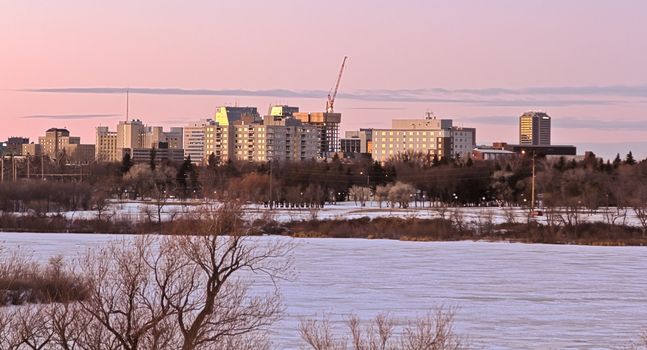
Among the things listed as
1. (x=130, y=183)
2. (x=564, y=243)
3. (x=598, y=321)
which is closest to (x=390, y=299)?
(x=598, y=321)

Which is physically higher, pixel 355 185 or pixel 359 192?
pixel 355 185

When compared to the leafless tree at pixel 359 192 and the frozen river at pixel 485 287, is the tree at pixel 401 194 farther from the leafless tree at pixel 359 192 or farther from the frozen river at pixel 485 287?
the frozen river at pixel 485 287

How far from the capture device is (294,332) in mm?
22047

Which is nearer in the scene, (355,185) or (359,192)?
(359,192)

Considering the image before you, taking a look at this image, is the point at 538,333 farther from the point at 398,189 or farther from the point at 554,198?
the point at 398,189

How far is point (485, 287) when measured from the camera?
31406 mm

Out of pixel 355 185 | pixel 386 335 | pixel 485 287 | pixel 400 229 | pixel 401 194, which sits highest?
pixel 355 185

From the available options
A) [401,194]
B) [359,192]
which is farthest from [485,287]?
[359,192]

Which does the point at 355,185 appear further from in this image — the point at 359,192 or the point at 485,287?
the point at 485,287

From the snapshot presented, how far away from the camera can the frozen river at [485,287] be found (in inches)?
A: 912

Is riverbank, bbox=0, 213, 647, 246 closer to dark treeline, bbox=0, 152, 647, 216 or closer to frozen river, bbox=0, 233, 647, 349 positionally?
frozen river, bbox=0, 233, 647, 349

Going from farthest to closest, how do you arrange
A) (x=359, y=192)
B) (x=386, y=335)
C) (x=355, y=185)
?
(x=355, y=185)
(x=359, y=192)
(x=386, y=335)

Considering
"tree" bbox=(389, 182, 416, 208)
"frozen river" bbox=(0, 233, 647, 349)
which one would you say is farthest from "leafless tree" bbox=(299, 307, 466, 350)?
"tree" bbox=(389, 182, 416, 208)

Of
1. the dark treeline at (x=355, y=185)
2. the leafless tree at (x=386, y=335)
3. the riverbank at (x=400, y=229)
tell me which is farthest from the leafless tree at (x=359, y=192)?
the leafless tree at (x=386, y=335)
